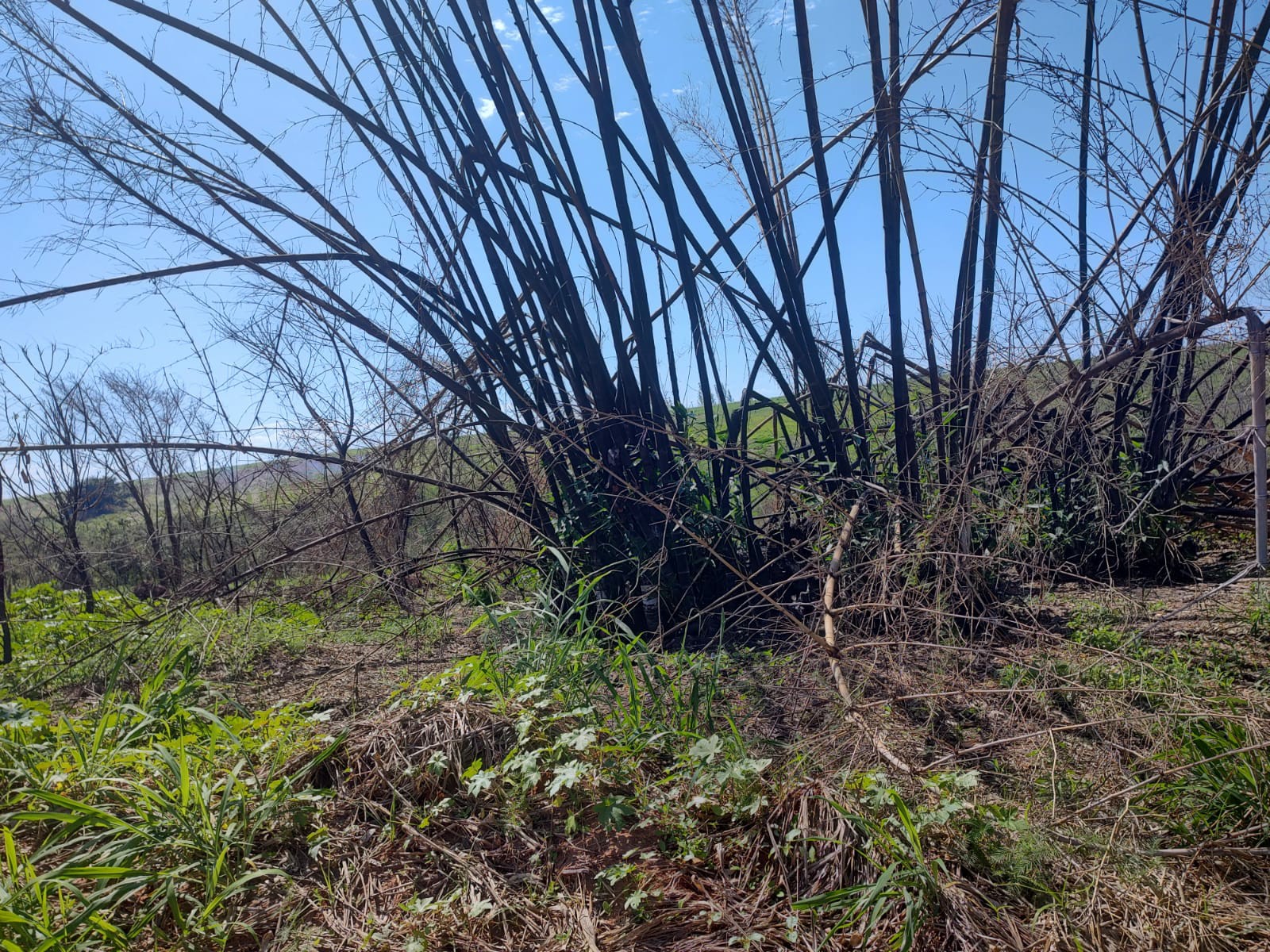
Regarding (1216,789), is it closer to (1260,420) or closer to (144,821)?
(1260,420)

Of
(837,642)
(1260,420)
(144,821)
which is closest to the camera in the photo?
Result: (144,821)

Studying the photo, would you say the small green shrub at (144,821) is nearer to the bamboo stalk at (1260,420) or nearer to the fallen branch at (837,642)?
the fallen branch at (837,642)

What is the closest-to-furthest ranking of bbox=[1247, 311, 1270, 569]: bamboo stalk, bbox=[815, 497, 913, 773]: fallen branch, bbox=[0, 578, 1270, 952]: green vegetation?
bbox=[0, 578, 1270, 952]: green vegetation < bbox=[815, 497, 913, 773]: fallen branch < bbox=[1247, 311, 1270, 569]: bamboo stalk

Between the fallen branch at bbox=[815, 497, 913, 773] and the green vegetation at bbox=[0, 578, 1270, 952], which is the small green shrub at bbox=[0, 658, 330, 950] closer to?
the green vegetation at bbox=[0, 578, 1270, 952]

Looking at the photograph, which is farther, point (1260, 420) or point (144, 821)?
point (1260, 420)

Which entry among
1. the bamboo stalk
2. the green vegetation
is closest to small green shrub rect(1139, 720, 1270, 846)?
the green vegetation

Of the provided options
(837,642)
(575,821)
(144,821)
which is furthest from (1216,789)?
(144,821)

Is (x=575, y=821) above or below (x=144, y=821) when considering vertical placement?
below

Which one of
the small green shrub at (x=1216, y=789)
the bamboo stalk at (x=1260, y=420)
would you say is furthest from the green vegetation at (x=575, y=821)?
the bamboo stalk at (x=1260, y=420)

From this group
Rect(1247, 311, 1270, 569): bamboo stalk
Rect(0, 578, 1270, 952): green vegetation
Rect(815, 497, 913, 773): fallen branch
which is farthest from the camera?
Rect(1247, 311, 1270, 569): bamboo stalk

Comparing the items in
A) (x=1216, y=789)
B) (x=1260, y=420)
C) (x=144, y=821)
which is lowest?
(x=1216, y=789)

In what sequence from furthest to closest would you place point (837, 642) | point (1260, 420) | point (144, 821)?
point (837, 642), point (1260, 420), point (144, 821)

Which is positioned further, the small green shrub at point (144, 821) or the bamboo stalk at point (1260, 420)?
the bamboo stalk at point (1260, 420)

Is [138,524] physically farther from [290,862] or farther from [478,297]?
[290,862]
